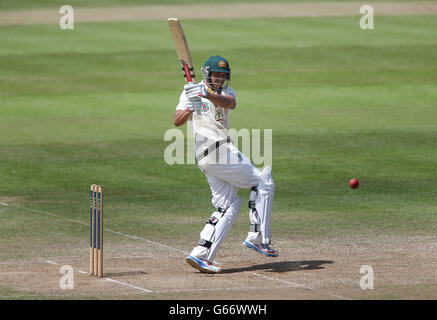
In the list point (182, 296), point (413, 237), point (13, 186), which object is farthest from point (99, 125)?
point (182, 296)

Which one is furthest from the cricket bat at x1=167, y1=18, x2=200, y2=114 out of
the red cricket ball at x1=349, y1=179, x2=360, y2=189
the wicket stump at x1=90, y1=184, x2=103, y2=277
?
the red cricket ball at x1=349, y1=179, x2=360, y2=189

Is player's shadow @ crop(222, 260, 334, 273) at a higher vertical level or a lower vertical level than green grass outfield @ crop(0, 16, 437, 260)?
lower

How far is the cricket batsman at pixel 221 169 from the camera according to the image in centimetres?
913

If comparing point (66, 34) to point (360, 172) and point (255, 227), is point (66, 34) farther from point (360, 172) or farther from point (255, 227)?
point (255, 227)

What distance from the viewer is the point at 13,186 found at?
1419 centimetres

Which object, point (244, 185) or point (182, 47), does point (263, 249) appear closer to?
point (244, 185)

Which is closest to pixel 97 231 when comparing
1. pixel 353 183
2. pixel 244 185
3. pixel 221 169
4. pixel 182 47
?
pixel 221 169

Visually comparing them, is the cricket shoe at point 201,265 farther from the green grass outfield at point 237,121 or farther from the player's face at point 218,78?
the green grass outfield at point 237,121

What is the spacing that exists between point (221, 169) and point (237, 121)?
416 inches

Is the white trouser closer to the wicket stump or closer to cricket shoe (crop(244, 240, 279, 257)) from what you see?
cricket shoe (crop(244, 240, 279, 257))

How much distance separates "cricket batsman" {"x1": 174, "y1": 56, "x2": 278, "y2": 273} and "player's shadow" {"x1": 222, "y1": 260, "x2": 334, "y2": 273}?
0.15 meters

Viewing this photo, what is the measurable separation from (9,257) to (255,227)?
2766mm

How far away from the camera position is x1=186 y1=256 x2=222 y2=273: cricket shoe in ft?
29.4

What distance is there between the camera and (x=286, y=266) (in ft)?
30.7
